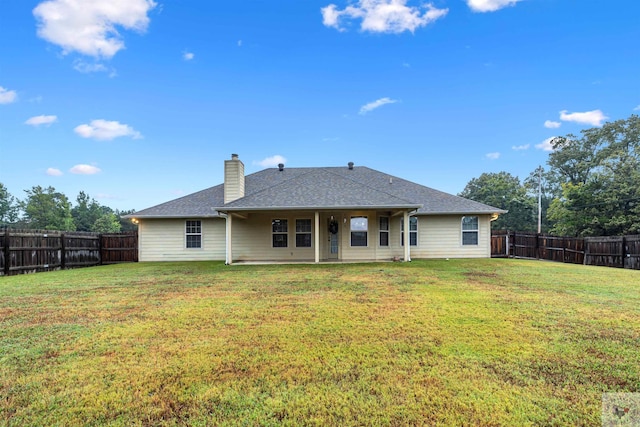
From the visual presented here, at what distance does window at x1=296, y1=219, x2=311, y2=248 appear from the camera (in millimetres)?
13984

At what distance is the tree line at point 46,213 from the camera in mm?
47719

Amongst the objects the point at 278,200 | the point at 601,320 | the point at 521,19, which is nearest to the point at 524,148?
the point at 521,19

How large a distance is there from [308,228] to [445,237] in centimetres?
630

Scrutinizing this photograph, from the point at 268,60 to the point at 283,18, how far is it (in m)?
2.17

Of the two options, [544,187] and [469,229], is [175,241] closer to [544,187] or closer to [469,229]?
[469,229]

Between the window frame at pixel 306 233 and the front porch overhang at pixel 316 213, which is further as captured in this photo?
the window frame at pixel 306 233

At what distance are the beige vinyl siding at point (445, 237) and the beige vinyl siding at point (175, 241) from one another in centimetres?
901

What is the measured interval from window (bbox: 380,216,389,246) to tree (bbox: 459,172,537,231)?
30066 millimetres

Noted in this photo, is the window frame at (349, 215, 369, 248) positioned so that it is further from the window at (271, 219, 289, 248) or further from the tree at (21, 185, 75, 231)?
the tree at (21, 185, 75, 231)

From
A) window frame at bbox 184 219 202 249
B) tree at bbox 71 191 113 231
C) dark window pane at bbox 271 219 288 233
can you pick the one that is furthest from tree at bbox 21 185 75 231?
dark window pane at bbox 271 219 288 233

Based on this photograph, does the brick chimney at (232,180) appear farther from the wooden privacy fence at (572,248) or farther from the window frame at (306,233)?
the wooden privacy fence at (572,248)

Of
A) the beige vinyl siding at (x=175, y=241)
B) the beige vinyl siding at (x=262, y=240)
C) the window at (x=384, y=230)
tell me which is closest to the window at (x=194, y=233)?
the beige vinyl siding at (x=175, y=241)

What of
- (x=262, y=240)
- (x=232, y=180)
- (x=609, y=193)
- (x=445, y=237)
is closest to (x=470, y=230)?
(x=445, y=237)

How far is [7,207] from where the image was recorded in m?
52.9
